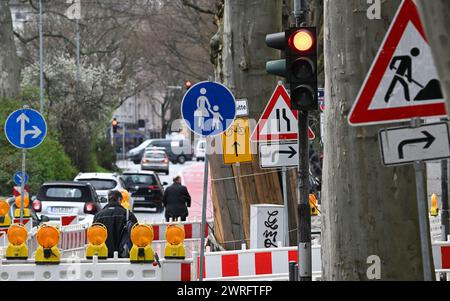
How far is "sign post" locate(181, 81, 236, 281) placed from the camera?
500 inches

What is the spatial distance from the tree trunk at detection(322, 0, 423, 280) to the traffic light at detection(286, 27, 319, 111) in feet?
8.85

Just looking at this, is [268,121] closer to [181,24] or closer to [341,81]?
[341,81]

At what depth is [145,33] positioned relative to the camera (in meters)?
74.3

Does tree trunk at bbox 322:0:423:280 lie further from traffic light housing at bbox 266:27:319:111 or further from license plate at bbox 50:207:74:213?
license plate at bbox 50:207:74:213

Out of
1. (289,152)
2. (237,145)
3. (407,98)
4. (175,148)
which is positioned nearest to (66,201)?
(237,145)

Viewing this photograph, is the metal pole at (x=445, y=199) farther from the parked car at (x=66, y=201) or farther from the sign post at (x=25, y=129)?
the parked car at (x=66, y=201)

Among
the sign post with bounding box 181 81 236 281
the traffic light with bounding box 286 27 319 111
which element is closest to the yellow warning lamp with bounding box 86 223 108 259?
the sign post with bounding box 181 81 236 281

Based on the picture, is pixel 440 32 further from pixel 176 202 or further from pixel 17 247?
pixel 176 202

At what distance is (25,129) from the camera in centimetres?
1845

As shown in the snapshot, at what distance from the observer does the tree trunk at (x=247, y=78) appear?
1831cm

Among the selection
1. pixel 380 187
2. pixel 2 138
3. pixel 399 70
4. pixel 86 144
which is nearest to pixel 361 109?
pixel 399 70

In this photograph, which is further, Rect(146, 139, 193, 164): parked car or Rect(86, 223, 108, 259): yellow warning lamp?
Rect(146, 139, 193, 164): parked car

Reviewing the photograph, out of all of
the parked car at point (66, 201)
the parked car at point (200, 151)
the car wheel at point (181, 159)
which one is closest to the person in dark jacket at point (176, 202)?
the parked car at point (66, 201)

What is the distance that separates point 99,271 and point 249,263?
1655 mm
